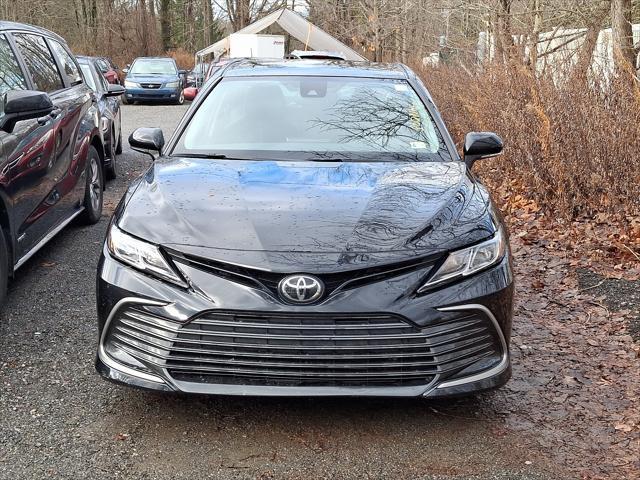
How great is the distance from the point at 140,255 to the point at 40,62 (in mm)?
3551

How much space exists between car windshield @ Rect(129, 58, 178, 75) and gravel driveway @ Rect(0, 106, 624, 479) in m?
24.8

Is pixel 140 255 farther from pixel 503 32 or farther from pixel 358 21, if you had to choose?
pixel 358 21

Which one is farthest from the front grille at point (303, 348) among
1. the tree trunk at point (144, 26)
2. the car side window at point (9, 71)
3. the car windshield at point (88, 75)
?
the tree trunk at point (144, 26)

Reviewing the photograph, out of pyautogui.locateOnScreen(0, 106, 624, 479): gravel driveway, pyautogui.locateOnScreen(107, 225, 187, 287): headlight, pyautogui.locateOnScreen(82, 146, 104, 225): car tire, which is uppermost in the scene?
pyautogui.locateOnScreen(107, 225, 187, 287): headlight

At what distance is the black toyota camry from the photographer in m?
2.99

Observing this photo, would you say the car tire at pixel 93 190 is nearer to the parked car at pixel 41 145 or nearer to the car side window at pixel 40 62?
the parked car at pixel 41 145

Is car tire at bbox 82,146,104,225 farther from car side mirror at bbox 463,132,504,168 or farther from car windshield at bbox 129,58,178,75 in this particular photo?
car windshield at bbox 129,58,178,75

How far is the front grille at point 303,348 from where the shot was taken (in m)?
2.98

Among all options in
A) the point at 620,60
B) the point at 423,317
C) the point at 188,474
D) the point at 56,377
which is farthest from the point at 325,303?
the point at 620,60

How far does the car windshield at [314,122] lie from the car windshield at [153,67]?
23718mm

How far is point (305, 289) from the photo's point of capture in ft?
9.76

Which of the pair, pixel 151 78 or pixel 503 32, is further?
pixel 151 78

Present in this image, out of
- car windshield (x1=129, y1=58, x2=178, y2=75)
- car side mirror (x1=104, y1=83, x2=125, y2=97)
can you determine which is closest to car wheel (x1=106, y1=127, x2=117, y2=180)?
car side mirror (x1=104, y1=83, x2=125, y2=97)

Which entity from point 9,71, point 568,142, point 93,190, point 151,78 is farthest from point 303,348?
point 151,78
